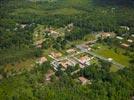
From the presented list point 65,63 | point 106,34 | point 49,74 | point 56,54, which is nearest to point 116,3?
point 106,34

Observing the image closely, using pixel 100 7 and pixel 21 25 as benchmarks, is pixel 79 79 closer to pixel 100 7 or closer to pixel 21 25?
pixel 21 25

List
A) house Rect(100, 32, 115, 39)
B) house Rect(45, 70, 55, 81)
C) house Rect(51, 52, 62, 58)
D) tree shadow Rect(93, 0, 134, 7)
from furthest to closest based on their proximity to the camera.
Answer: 1. tree shadow Rect(93, 0, 134, 7)
2. house Rect(100, 32, 115, 39)
3. house Rect(51, 52, 62, 58)
4. house Rect(45, 70, 55, 81)

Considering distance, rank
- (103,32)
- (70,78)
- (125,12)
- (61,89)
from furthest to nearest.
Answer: (125,12), (103,32), (70,78), (61,89)

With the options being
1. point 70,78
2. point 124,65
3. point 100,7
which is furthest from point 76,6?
point 70,78

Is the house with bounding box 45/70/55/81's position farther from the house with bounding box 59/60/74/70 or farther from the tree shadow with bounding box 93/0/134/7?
the tree shadow with bounding box 93/0/134/7

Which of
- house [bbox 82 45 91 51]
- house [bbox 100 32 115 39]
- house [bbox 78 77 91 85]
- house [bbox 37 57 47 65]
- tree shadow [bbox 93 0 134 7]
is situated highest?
tree shadow [bbox 93 0 134 7]

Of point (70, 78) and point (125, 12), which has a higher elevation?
point (125, 12)

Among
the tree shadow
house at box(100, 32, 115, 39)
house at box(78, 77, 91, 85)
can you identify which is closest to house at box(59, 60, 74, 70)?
house at box(78, 77, 91, 85)

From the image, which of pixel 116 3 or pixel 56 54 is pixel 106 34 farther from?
pixel 116 3
